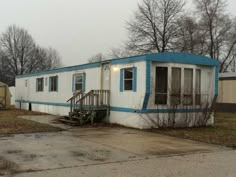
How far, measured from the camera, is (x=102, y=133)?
12.5 metres

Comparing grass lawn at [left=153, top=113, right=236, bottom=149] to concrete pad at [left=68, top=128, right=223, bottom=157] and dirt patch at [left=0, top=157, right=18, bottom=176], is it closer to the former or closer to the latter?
concrete pad at [left=68, top=128, right=223, bottom=157]

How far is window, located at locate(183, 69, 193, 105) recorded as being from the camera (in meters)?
14.9

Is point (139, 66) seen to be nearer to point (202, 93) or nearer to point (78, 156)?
point (202, 93)

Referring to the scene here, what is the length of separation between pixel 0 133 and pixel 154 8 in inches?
1082

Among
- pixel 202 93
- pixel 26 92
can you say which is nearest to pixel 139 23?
pixel 26 92

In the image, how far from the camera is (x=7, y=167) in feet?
22.7

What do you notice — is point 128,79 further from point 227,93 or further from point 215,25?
point 215,25

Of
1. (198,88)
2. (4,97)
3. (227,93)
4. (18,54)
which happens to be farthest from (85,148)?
(18,54)

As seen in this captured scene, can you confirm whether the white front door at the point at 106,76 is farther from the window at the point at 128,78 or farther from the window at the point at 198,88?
the window at the point at 198,88

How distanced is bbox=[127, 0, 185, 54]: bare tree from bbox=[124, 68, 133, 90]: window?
20095 mm

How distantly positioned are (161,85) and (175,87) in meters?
0.65

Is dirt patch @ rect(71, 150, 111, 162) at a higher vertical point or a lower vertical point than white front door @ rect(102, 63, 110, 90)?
lower

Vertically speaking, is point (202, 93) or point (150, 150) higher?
point (202, 93)

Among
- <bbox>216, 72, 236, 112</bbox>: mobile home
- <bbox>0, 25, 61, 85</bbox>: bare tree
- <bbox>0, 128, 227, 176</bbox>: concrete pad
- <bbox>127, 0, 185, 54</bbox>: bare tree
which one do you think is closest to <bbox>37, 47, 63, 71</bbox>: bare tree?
<bbox>0, 25, 61, 85</bbox>: bare tree
